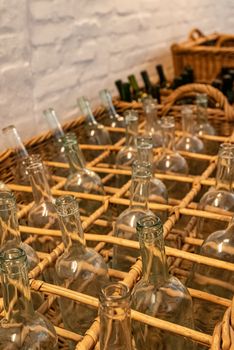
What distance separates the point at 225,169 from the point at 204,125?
1.51 feet

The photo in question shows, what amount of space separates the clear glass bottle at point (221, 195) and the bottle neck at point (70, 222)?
0.81ft

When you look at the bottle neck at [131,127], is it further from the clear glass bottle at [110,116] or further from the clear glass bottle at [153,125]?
the clear glass bottle at [110,116]

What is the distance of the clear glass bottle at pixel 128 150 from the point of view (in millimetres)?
975

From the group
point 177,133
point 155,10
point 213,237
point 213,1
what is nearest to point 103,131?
point 177,133

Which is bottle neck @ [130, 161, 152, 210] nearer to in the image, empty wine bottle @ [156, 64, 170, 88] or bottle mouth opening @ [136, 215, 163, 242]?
bottle mouth opening @ [136, 215, 163, 242]

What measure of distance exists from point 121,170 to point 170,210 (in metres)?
0.22

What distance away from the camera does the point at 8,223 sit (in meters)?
0.59

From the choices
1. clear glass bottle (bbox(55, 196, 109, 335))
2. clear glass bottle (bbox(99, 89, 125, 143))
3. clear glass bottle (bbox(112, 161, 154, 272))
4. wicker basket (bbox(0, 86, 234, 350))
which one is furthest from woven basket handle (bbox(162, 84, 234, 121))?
clear glass bottle (bbox(55, 196, 109, 335))

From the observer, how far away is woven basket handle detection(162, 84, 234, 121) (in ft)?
3.77

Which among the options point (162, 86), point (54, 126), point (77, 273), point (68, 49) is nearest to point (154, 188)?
point (77, 273)

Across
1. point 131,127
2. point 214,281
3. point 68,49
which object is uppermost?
point 68,49

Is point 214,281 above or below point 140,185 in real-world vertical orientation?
below

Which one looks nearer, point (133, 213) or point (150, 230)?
point (150, 230)

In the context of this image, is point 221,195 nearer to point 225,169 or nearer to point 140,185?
point 225,169
